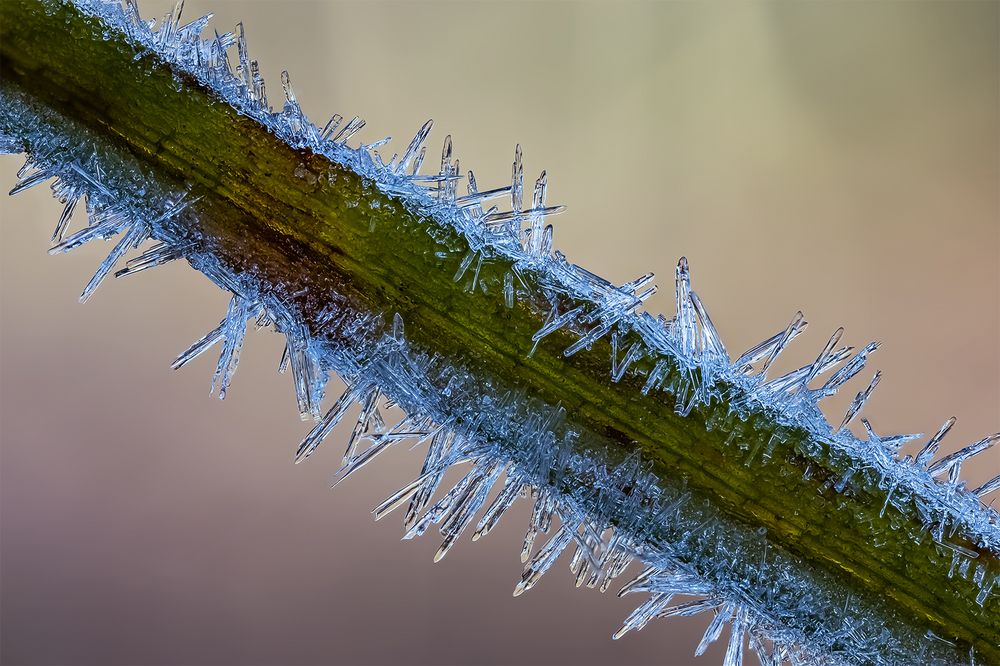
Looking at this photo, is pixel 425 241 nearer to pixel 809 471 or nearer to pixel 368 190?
pixel 368 190

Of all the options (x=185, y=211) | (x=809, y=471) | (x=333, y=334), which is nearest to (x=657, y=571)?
(x=809, y=471)

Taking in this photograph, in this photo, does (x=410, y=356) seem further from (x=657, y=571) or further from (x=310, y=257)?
(x=657, y=571)

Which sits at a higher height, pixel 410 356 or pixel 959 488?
pixel 959 488

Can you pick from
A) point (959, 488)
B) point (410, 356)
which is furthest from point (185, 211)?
point (959, 488)

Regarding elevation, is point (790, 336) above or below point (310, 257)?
above

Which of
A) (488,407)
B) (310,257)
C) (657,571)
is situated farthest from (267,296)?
(657,571)
